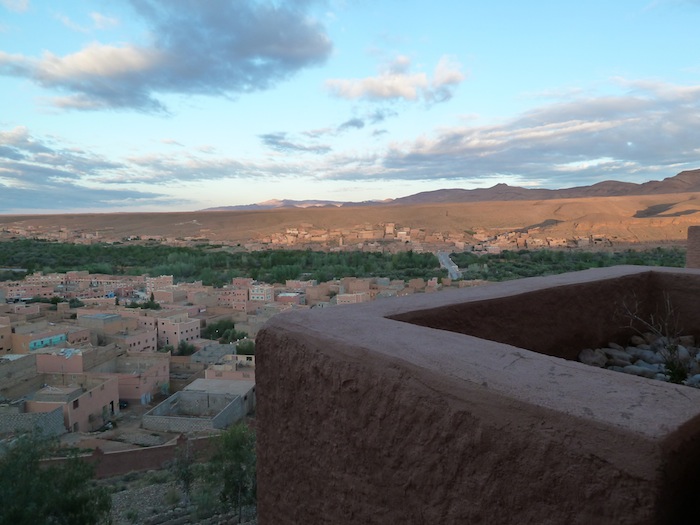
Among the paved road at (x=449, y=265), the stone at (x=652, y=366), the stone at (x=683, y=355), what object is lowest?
the paved road at (x=449, y=265)

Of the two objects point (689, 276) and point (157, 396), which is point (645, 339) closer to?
point (689, 276)

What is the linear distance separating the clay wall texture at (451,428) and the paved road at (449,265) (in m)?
23.0

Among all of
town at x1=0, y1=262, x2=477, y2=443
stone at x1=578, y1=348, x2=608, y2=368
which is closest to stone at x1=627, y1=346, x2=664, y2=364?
stone at x1=578, y1=348, x2=608, y2=368

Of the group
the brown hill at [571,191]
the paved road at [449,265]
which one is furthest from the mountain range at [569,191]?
the paved road at [449,265]

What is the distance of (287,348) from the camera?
5.03ft

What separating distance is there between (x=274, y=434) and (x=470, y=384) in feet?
2.35

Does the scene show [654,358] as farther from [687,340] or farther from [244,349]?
[244,349]

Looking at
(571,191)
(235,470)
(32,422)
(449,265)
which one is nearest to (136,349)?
(32,422)

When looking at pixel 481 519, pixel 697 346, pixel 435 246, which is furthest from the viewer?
pixel 435 246

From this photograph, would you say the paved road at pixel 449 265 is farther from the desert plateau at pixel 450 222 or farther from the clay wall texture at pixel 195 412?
the clay wall texture at pixel 195 412

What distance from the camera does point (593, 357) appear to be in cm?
218

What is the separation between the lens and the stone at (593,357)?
215cm

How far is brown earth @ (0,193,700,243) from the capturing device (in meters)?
44.6

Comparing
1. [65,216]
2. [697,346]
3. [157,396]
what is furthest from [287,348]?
[65,216]
